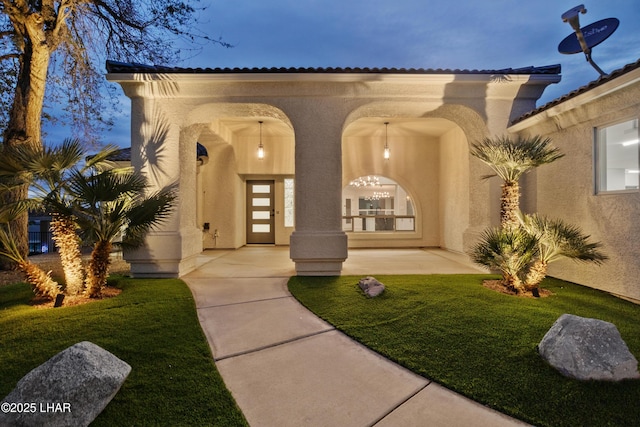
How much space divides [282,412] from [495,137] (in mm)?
6551

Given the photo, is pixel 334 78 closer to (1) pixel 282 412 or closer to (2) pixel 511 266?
(2) pixel 511 266

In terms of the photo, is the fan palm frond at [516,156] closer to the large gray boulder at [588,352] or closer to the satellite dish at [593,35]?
the satellite dish at [593,35]

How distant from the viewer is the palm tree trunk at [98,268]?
4.71 m

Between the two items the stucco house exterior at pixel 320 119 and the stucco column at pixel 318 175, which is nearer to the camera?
the stucco house exterior at pixel 320 119

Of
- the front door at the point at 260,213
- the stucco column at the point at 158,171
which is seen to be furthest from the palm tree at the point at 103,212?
the front door at the point at 260,213

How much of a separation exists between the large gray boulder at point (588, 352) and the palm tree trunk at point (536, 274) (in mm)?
2246

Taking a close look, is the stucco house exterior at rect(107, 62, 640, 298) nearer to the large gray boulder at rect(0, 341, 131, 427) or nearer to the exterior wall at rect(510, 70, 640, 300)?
the exterior wall at rect(510, 70, 640, 300)

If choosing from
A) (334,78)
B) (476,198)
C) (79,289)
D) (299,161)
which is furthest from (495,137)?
(79,289)

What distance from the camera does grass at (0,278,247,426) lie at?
2160 mm

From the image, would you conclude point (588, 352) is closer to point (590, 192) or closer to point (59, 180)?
point (590, 192)

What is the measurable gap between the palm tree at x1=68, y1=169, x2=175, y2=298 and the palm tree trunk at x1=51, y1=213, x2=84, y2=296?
0.39 ft

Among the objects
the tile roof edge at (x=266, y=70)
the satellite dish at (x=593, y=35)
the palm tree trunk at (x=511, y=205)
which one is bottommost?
the palm tree trunk at (x=511, y=205)

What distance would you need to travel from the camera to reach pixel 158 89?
6.16 metres

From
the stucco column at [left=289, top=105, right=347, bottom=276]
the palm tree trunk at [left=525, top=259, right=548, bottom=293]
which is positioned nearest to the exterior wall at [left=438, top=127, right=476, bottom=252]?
the palm tree trunk at [left=525, top=259, right=548, bottom=293]
